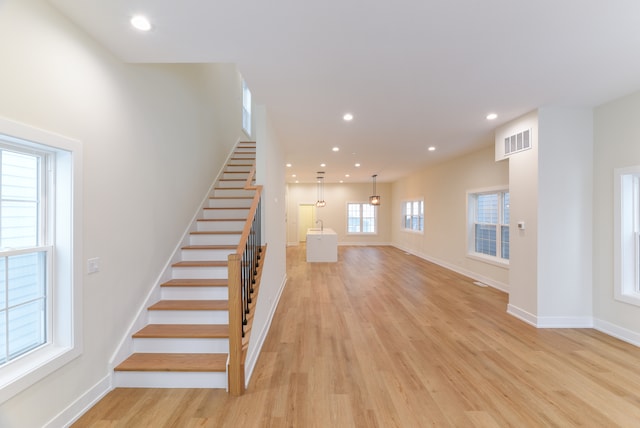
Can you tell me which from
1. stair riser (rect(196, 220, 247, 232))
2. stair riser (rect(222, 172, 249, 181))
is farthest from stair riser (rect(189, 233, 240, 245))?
stair riser (rect(222, 172, 249, 181))

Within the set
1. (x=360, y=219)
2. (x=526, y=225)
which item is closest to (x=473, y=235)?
(x=526, y=225)

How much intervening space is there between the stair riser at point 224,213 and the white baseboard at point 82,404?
7.85 ft

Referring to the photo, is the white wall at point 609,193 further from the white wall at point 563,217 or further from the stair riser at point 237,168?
the stair riser at point 237,168

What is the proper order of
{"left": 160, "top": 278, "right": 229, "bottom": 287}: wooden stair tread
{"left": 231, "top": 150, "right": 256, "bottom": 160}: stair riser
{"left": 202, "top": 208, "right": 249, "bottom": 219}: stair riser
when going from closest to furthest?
1. {"left": 160, "top": 278, "right": 229, "bottom": 287}: wooden stair tread
2. {"left": 202, "top": 208, "right": 249, "bottom": 219}: stair riser
3. {"left": 231, "top": 150, "right": 256, "bottom": 160}: stair riser

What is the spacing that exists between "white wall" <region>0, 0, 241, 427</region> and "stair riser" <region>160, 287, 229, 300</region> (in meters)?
0.25

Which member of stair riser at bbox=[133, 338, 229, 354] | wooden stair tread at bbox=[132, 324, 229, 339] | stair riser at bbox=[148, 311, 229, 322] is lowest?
stair riser at bbox=[133, 338, 229, 354]

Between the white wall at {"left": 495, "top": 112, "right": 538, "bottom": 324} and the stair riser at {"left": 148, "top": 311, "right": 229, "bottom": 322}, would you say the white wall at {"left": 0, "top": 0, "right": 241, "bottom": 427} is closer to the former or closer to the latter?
the stair riser at {"left": 148, "top": 311, "right": 229, "bottom": 322}

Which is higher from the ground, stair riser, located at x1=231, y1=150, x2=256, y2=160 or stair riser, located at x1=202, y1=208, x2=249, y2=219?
stair riser, located at x1=231, y1=150, x2=256, y2=160

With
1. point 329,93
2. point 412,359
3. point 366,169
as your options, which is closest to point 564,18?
point 329,93

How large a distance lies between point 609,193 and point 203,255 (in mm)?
4999

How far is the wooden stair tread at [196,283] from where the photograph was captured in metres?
3.05

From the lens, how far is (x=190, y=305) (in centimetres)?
288

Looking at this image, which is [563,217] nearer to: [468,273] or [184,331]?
[468,273]

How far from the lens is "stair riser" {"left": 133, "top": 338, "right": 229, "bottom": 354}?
2564 mm
